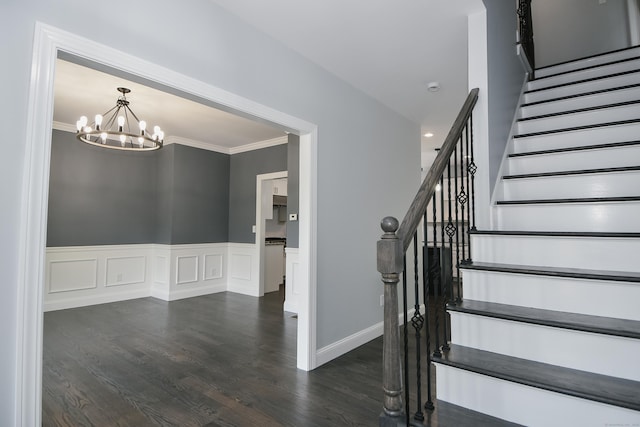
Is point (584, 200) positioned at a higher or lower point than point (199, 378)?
higher

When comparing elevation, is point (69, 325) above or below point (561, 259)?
below

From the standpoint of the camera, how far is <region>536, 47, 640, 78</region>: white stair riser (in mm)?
3307

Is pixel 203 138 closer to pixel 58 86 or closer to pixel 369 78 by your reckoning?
pixel 58 86

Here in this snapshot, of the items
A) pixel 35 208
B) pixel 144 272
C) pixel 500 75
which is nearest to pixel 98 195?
pixel 144 272

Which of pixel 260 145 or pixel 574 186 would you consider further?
pixel 260 145

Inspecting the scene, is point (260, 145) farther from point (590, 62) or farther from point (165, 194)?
point (590, 62)

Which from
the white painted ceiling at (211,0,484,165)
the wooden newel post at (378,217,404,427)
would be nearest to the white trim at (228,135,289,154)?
the white painted ceiling at (211,0,484,165)

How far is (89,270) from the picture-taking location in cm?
506

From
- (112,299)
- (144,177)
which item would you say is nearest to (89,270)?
(112,299)

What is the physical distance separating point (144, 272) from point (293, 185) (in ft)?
10.5

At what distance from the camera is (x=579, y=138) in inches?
98.3

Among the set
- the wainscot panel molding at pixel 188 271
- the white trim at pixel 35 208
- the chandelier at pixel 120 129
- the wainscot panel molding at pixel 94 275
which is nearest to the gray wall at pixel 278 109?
the white trim at pixel 35 208

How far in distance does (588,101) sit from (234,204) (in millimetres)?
5407

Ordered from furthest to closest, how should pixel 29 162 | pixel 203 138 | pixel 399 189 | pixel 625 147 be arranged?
pixel 203 138 → pixel 399 189 → pixel 625 147 → pixel 29 162
